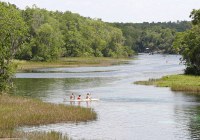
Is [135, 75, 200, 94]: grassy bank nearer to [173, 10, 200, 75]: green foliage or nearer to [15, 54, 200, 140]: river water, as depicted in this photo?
[15, 54, 200, 140]: river water

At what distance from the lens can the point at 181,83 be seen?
3696 inches

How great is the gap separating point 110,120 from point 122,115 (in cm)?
415

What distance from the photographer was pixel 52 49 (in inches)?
7707

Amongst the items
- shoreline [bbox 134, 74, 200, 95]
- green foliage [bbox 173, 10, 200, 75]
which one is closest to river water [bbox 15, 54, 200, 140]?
shoreline [bbox 134, 74, 200, 95]

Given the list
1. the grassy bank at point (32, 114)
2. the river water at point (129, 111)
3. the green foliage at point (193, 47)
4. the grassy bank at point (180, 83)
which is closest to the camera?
the grassy bank at point (32, 114)

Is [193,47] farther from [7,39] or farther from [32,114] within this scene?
[32,114]

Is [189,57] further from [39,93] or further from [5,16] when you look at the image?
[5,16]

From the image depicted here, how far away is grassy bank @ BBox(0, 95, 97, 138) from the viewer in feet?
149

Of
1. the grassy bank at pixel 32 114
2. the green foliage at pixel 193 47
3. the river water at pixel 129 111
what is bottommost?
the river water at pixel 129 111

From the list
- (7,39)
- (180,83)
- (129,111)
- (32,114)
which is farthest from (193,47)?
(32,114)

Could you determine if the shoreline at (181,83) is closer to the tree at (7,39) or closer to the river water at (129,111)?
the river water at (129,111)

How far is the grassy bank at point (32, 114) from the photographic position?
4547 cm

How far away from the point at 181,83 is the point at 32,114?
50.9 m

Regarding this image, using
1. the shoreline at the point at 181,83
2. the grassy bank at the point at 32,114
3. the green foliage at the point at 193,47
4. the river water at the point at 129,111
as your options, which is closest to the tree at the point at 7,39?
the grassy bank at the point at 32,114
